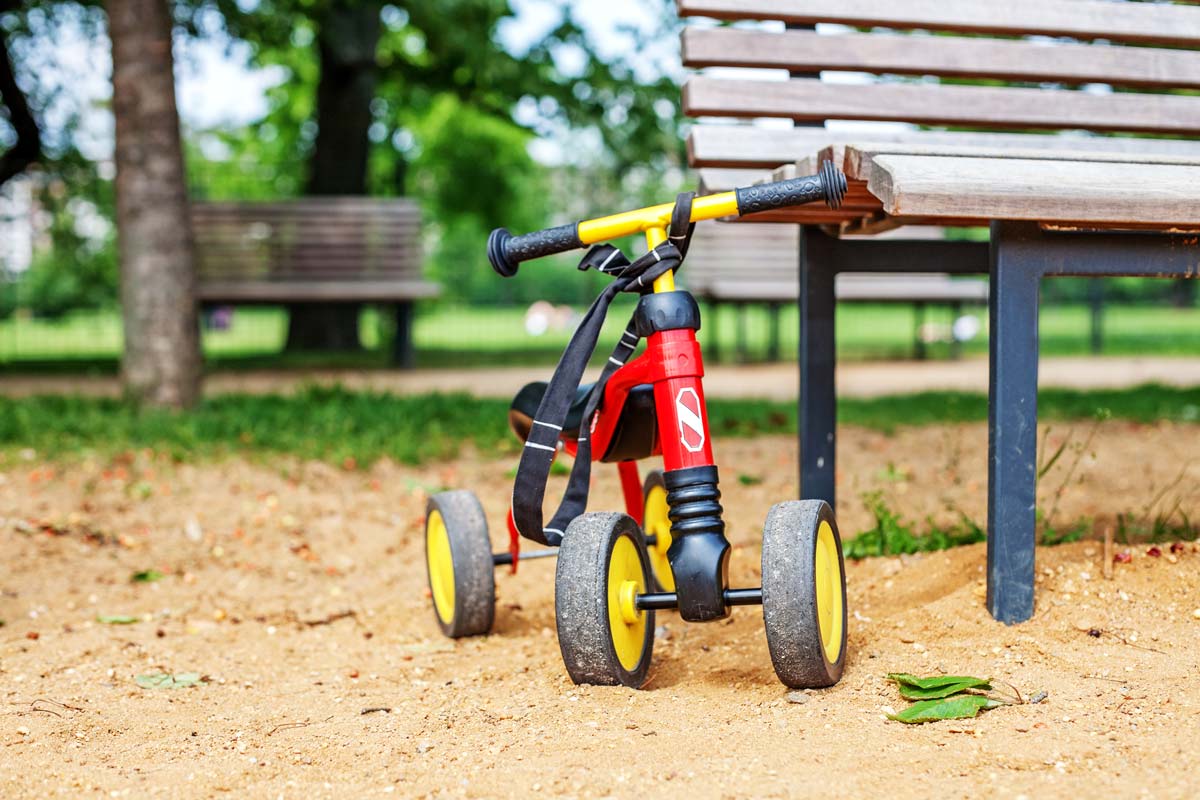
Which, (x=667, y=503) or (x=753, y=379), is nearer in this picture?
(x=667, y=503)

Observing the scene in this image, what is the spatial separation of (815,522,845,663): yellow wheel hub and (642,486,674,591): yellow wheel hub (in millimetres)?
847

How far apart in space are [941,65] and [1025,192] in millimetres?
1317

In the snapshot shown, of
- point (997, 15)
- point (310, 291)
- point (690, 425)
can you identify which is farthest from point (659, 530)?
point (310, 291)

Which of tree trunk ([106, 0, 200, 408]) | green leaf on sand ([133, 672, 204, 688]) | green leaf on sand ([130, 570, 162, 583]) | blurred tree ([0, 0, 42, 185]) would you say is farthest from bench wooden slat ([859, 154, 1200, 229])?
blurred tree ([0, 0, 42, 185])

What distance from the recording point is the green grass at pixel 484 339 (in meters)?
11.5

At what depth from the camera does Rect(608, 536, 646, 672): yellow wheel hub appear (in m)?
2.37

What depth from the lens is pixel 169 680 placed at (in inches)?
109

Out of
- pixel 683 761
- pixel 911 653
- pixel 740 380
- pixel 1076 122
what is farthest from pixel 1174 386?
pixel 683 761

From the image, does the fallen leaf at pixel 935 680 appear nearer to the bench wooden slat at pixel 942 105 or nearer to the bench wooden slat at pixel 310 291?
the bench wooden slat at pixel 942 105

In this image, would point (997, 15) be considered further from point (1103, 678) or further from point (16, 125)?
point (16, 125)

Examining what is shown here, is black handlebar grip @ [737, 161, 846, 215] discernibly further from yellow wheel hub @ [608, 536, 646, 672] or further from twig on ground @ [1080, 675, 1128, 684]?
twig on ground @ [1080, 675, 1128, 684]

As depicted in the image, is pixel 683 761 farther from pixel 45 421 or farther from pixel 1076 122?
pixel 45 421

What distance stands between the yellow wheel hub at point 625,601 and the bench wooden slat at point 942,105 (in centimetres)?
148

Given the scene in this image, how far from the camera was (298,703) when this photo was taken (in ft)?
8.39
